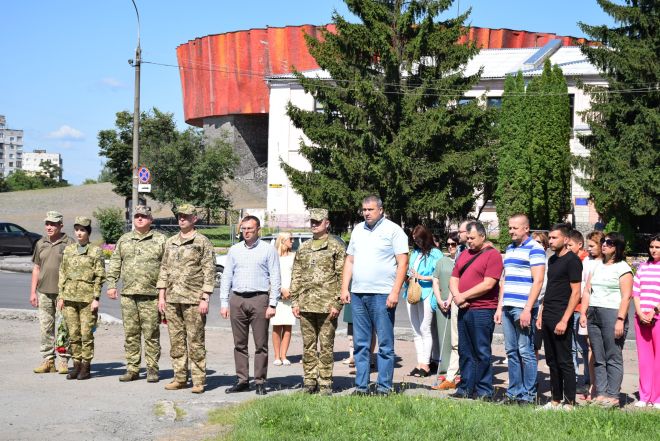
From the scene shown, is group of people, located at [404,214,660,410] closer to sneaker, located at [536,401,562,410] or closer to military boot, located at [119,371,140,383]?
sneaker, located at [536,401,562,410]

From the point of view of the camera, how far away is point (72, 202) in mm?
70625

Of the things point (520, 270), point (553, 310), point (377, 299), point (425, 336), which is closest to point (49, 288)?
point (377, 299)

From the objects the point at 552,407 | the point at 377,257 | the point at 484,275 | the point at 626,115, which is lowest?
the point at 552,407

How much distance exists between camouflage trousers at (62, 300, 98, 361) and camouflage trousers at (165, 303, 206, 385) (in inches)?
44.6

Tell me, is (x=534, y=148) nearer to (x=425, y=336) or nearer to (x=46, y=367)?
(x=425, y=336)

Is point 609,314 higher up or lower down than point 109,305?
higher up

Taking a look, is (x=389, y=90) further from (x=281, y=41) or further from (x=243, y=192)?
(x=243, y=192)

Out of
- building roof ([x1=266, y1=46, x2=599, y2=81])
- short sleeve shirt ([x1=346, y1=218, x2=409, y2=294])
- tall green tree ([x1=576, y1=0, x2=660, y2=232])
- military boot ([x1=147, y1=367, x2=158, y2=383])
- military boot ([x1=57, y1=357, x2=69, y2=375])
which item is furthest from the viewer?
building roof ([x1=266, y1=46, x2=599, y2=81])

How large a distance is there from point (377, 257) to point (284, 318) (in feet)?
10.7

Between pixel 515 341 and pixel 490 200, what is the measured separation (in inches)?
1566

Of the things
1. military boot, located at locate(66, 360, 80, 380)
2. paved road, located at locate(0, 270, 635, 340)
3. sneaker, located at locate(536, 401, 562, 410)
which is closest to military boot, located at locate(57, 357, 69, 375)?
military boot, located at locate(66, 360, 80, 380)

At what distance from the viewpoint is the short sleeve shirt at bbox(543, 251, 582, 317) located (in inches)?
333

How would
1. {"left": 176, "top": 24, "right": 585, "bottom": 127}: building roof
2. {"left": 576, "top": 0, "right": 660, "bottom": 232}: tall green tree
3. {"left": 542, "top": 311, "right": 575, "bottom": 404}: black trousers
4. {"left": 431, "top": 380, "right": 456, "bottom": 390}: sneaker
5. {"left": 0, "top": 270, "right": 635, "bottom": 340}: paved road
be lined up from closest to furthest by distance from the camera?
{"left": 542, "top": 311, "right": 575, "bottom": 404}: black trousers, {"left": 431, "top": 380, "right": 456, "bottom": 390}: sneaker, {"left": 0, "top": 270, "right": 635, "bottom": 340}: paved road, {"left": 576, "top": 0, "right": 660, "bottom": 232}: tall green tree, {"left": 176, "top": 24, "right": 585, "bottom": 127}: building roof

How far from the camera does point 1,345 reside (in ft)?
42.4
